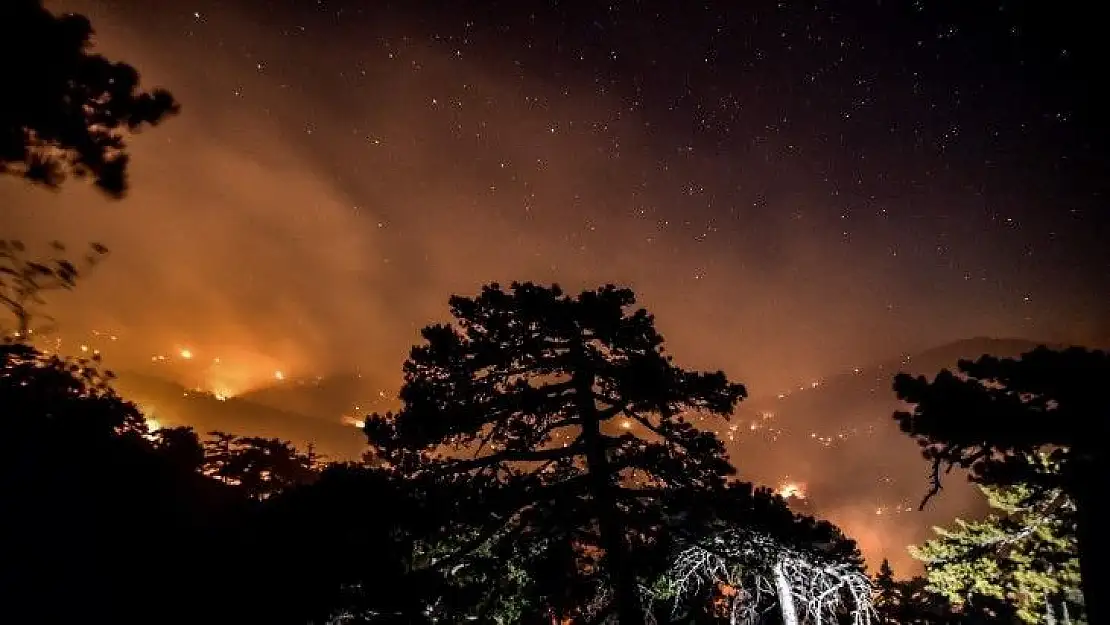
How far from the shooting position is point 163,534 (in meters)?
7.17

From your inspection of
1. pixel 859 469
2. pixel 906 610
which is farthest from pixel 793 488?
pixel 906 610

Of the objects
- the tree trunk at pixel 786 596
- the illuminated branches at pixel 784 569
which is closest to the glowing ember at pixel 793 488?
the tree trunk at pixel 786 596

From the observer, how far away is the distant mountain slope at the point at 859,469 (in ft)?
332

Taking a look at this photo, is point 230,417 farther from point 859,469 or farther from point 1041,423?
point 859,469

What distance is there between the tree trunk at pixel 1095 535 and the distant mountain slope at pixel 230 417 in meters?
119

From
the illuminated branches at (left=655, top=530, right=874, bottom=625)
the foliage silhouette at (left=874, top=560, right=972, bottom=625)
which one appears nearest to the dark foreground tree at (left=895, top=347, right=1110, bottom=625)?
the illuminated branches at (left=655, top=530, right=874, bottom=625)

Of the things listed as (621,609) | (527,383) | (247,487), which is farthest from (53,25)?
(247,487)

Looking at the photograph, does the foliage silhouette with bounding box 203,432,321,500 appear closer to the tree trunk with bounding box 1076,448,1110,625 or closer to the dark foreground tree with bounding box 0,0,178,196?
the dark foreground tree with bounding box 0,0,178,196

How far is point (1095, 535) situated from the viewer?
18.8ft

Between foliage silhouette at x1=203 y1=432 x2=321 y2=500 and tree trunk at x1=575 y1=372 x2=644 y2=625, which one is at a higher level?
foliage silhouette at x1=203 y1=432 x2=321 y2=500

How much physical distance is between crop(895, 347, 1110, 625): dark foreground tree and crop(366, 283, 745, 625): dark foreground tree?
3966 millimetres

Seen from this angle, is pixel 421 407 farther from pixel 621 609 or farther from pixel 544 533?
pixel 621 609

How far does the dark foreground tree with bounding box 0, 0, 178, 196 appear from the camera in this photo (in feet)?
24.3

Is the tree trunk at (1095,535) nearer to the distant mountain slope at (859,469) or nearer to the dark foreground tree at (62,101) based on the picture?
the dark foreground tree at (62,101)
